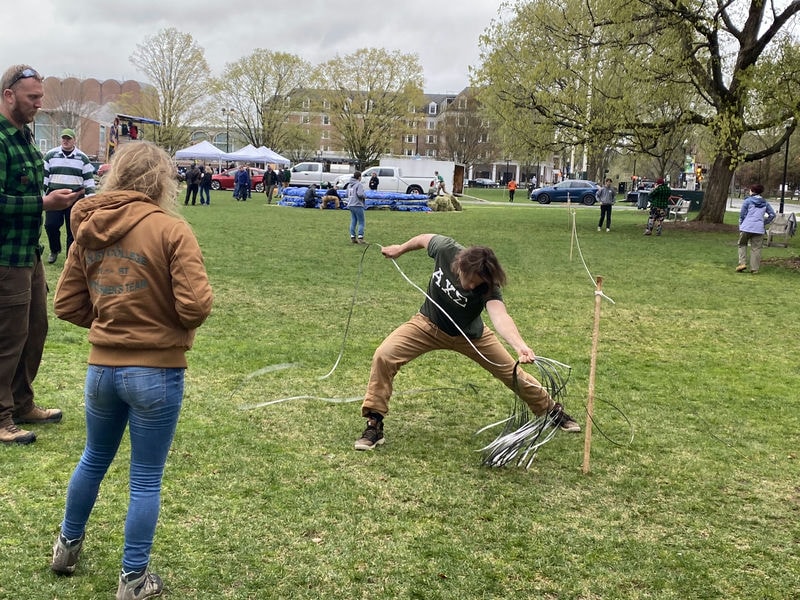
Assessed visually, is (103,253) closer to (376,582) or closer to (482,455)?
(376,582)

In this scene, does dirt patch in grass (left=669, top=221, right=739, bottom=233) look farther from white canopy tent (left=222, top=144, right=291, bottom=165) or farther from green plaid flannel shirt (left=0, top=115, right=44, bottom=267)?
green plaid flannel shirt (left=0, top=115, right=44, bottom=267)

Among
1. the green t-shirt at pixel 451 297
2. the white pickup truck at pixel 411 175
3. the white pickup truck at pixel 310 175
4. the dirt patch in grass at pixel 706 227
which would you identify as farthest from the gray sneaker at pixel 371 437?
the white pickup truck at pixel 310 175

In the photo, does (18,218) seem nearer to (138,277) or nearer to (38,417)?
(38,417)

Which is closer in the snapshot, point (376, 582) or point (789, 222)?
point (376, 582)

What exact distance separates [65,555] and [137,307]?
1.21 meters

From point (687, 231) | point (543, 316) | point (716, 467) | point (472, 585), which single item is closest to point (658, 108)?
point (687, 231)

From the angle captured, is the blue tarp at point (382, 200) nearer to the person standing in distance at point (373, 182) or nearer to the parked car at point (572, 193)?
the person standing in distance at point (373, 182)

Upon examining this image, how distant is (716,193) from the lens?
24.3m

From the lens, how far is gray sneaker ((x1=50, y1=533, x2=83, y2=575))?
9.75 ft

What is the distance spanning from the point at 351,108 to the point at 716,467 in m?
64.0

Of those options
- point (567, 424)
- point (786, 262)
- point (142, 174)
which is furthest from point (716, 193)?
point (142, 174)

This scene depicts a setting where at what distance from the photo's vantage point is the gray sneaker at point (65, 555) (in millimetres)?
2973

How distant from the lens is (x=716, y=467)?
4.54m

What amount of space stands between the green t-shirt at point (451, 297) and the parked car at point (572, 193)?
40.9 metres
